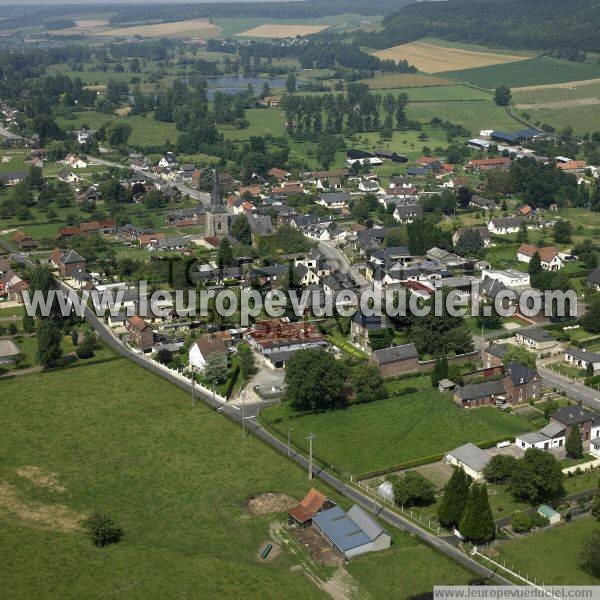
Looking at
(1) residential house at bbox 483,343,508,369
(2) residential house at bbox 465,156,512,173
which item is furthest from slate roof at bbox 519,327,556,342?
(2) residential house at bbox 465,156,512,173

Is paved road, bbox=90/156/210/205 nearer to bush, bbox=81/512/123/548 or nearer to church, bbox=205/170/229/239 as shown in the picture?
church, bbox=205/170/229/239

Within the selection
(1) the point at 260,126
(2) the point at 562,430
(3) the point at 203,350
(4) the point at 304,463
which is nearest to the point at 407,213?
(3) the point at 203,350

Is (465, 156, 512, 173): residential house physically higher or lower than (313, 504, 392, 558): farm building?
higher

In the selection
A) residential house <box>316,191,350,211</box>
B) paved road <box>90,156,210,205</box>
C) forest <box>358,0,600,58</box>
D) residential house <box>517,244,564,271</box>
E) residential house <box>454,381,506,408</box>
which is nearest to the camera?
residential house <box>454,381,506,408</box>

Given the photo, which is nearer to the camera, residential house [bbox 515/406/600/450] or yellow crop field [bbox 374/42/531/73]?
residential house [bbox 515/406/600/450]

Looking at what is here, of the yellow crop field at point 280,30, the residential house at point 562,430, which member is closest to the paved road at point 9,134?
the residential house at point 562,430

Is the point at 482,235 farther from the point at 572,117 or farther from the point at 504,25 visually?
the point at 504,25

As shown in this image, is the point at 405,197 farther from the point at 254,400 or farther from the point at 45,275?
the point at 254,400
